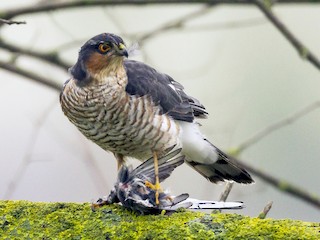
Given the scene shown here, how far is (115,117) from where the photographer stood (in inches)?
142

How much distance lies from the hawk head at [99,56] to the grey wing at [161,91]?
Answer: 0.13m

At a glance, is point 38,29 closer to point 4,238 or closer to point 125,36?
point 125,36

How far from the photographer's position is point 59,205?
280cm

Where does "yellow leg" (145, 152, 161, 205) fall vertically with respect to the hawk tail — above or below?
below

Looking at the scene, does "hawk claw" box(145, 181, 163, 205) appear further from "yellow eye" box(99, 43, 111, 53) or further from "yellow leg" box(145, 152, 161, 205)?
"yellow eye" box(99, 43, 111, 53)

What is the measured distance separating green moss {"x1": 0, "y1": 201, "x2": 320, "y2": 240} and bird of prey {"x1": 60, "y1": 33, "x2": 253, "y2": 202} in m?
0.81

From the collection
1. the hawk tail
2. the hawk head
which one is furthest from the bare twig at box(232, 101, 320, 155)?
the hawk head

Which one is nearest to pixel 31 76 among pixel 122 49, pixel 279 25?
pixel 122 49

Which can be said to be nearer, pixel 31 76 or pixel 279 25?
pixel 279 25

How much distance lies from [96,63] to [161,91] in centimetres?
38

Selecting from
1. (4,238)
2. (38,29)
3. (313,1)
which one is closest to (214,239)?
(4,238)

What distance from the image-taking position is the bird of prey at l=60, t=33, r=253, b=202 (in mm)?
3596

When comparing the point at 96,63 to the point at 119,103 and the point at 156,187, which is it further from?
the point at 156,187

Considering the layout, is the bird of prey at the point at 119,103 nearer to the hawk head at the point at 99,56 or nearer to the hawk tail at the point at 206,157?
the hawk head at the point at 99,56
